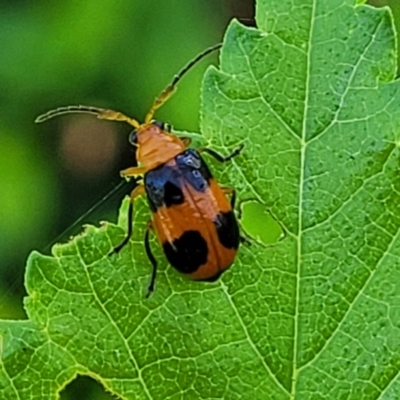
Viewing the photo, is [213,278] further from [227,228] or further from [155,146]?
[155,146]

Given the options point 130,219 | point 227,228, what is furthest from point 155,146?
point 130,219

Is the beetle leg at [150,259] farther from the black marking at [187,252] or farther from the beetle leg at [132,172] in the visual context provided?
the beetle leg at [132,172]

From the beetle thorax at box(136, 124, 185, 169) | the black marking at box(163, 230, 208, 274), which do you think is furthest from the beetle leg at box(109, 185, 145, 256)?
the beetle thorax at box(136, 124, 185, 169)

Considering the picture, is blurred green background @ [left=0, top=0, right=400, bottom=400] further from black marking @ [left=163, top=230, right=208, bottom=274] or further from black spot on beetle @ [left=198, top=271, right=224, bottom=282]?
black spot on beetle @ [left=198, top=271, right=224, bottom=282]

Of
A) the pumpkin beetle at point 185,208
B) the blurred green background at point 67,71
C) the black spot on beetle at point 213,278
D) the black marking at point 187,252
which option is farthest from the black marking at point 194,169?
the blurred green background at point 67,71

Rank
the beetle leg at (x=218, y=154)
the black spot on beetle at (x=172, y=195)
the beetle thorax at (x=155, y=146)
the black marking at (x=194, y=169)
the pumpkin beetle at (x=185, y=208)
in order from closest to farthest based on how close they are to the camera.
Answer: the beetle leg at (x=218, y=154), the pumpkin beetle at (x=185, y=208), the black marking at (x=194, y=169), the black spot on beetle at (x=172, y=195), the beetle thorax at (x=155, y=146)

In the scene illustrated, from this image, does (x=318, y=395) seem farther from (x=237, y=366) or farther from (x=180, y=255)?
(x=180, y=255)
